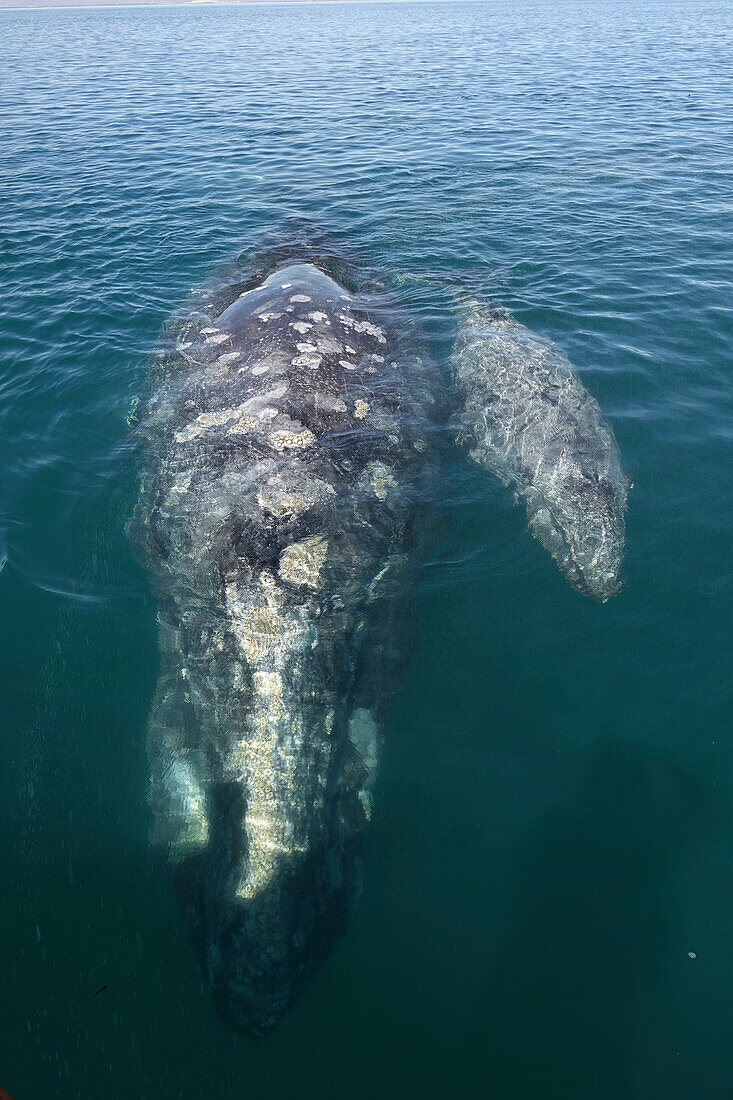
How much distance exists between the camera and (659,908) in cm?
718

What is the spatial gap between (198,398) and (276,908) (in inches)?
337

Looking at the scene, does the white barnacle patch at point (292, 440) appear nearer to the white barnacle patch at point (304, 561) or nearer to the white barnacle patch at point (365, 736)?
the white barnacle patch at point (304, 561)

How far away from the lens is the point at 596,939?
701cm

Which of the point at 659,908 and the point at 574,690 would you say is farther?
the point at 574,690

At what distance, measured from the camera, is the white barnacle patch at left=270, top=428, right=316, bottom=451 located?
34.1ft

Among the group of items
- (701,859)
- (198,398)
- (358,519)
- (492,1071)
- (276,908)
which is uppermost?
(198,398)

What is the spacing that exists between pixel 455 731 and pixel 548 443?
599 centimetres

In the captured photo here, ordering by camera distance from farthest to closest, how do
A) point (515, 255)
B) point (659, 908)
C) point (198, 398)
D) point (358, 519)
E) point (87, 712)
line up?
point (515, 255), point (198, 398), point (358, 519), point (87, 712), point (659, 908)

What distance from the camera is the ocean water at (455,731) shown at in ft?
21.1

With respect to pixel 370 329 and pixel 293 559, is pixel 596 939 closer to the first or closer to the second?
pixel 293 559

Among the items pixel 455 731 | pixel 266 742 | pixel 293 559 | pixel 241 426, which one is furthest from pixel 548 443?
pixel 266 742

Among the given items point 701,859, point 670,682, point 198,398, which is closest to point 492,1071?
point 701,859

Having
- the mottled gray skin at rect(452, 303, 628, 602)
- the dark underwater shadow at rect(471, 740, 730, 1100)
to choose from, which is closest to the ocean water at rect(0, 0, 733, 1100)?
the dark underwater shadow at rect(471, 740, 730, 1100)

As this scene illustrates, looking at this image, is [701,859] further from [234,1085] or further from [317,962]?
[234,1085]
